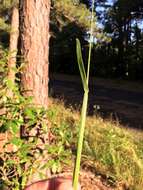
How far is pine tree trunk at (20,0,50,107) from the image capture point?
553 cm

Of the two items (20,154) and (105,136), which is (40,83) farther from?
(105,136)

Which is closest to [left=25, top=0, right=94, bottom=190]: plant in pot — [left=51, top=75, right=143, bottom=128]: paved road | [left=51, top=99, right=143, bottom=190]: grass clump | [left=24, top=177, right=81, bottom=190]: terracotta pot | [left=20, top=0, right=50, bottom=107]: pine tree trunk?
[left=24, top=177, right=81, bottom=190]: terracotta pot

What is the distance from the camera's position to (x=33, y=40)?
5.57 m

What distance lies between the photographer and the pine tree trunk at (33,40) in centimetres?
553

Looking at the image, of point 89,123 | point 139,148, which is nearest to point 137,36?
point 89,123

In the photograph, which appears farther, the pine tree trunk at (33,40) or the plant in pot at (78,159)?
the pine tree trunk at (33,40)

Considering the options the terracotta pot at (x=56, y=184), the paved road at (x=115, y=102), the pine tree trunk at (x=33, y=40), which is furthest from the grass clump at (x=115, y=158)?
the terracotta pot at (x=56, y=184)

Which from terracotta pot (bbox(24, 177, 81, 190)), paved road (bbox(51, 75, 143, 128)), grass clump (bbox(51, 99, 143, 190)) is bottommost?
paved road (bbox(51, 75, 143, 128))

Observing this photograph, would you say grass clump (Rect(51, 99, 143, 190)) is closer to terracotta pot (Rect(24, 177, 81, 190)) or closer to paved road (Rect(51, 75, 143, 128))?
paved road (Rect(51, 75, 143, 128))

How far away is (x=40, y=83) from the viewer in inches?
223

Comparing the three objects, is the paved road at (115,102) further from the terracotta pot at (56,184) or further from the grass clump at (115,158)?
the terracotta pot at (56,184)

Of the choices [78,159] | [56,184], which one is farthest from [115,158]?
[78,159]

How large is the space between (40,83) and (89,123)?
4.66 meters

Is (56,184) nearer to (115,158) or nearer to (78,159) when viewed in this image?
(78,159)
